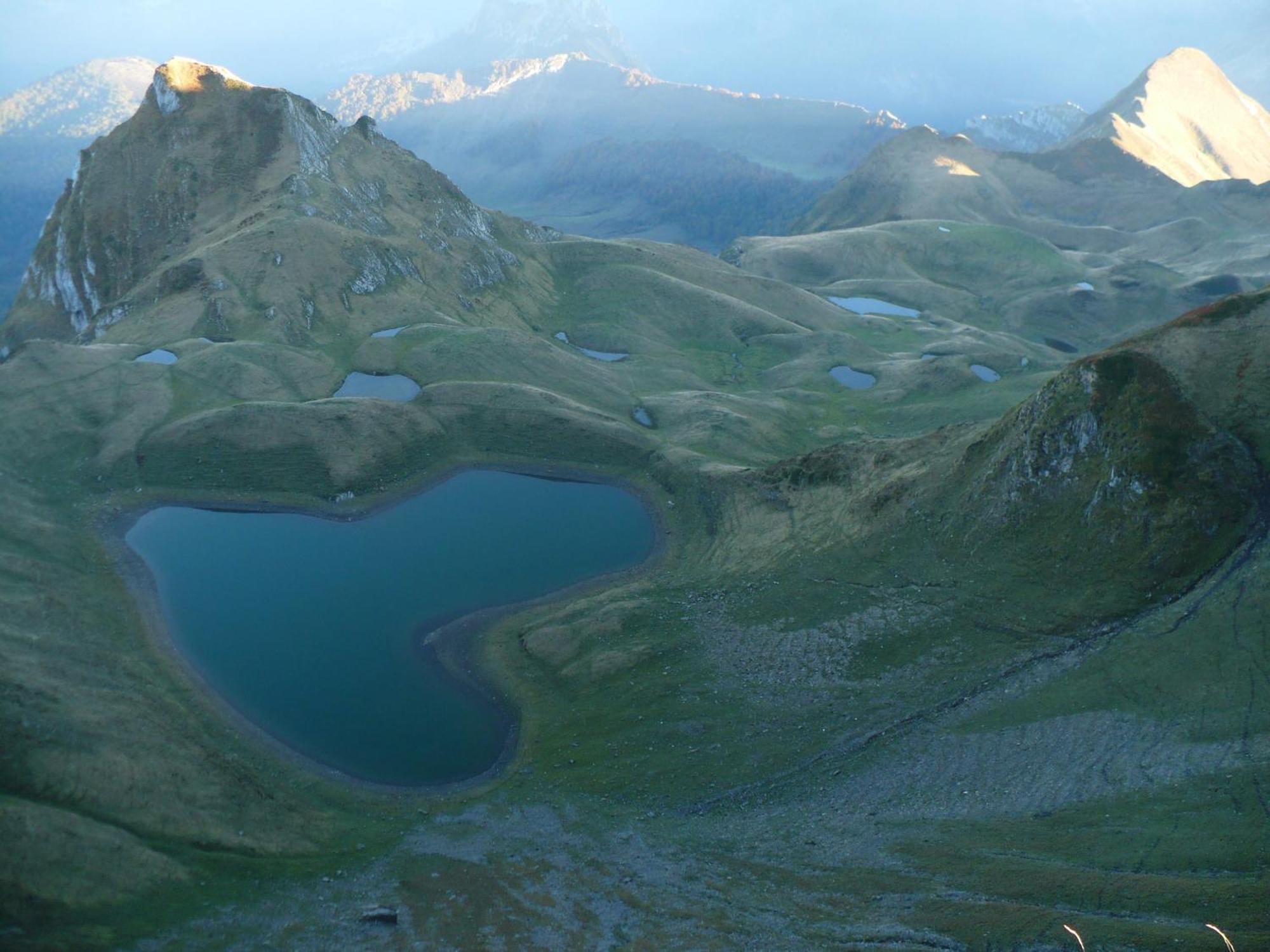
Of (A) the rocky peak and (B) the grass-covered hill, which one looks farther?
(A) the rocky peak

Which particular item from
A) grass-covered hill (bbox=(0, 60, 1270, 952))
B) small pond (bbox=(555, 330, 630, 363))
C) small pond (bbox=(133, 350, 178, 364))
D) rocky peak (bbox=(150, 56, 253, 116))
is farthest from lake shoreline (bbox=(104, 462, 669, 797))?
rocky peak (bbox=(150, 56, 253, 116))

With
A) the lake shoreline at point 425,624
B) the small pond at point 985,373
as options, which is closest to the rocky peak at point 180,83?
the lake shoreline at point 425,624

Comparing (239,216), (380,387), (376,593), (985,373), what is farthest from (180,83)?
(985,373)

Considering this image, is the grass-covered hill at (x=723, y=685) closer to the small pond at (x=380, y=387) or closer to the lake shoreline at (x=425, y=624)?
the lake shoreline at (x=425, y=624)

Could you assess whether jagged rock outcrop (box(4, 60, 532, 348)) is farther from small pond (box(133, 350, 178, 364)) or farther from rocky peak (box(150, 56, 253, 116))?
small pond (box(133, 350, 178, 364))

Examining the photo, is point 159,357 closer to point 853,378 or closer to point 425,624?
point 425,624

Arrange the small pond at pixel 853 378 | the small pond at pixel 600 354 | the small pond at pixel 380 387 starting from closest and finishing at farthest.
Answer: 1. the small pond at pixel 380 387
2. the small pond at pixel 853 378
3. the small pond at pixel 600 354
